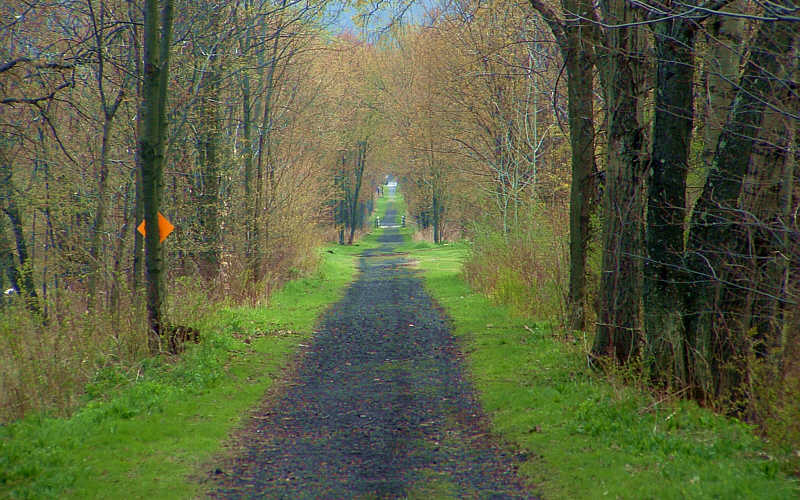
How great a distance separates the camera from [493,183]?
77.2ft

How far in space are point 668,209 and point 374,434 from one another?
4.16 m

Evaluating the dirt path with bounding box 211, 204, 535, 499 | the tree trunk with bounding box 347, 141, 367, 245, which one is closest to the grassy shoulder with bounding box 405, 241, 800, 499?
the dirt path with bounding box 211, 204, 535, 499

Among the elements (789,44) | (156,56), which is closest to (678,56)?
(789,44)

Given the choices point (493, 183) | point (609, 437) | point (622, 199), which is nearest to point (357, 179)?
point (493, 183)

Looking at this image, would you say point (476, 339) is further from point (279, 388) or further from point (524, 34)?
point (524, 34)

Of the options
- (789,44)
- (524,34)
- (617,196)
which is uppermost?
(524,34)

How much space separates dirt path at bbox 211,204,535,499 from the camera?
5.74m

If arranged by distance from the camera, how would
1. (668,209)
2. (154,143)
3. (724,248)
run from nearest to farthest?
(724,248) < (668,209) < (154,143)

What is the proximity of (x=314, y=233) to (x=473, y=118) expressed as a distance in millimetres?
9120

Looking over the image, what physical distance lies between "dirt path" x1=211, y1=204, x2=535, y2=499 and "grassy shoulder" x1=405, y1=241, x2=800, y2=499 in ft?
1.10

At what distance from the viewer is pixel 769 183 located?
24.3 ft

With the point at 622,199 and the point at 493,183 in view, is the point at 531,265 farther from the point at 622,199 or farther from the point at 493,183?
the point at 493,183

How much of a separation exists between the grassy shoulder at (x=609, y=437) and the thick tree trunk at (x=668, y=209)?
67cm

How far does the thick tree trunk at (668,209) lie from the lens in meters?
7.97
